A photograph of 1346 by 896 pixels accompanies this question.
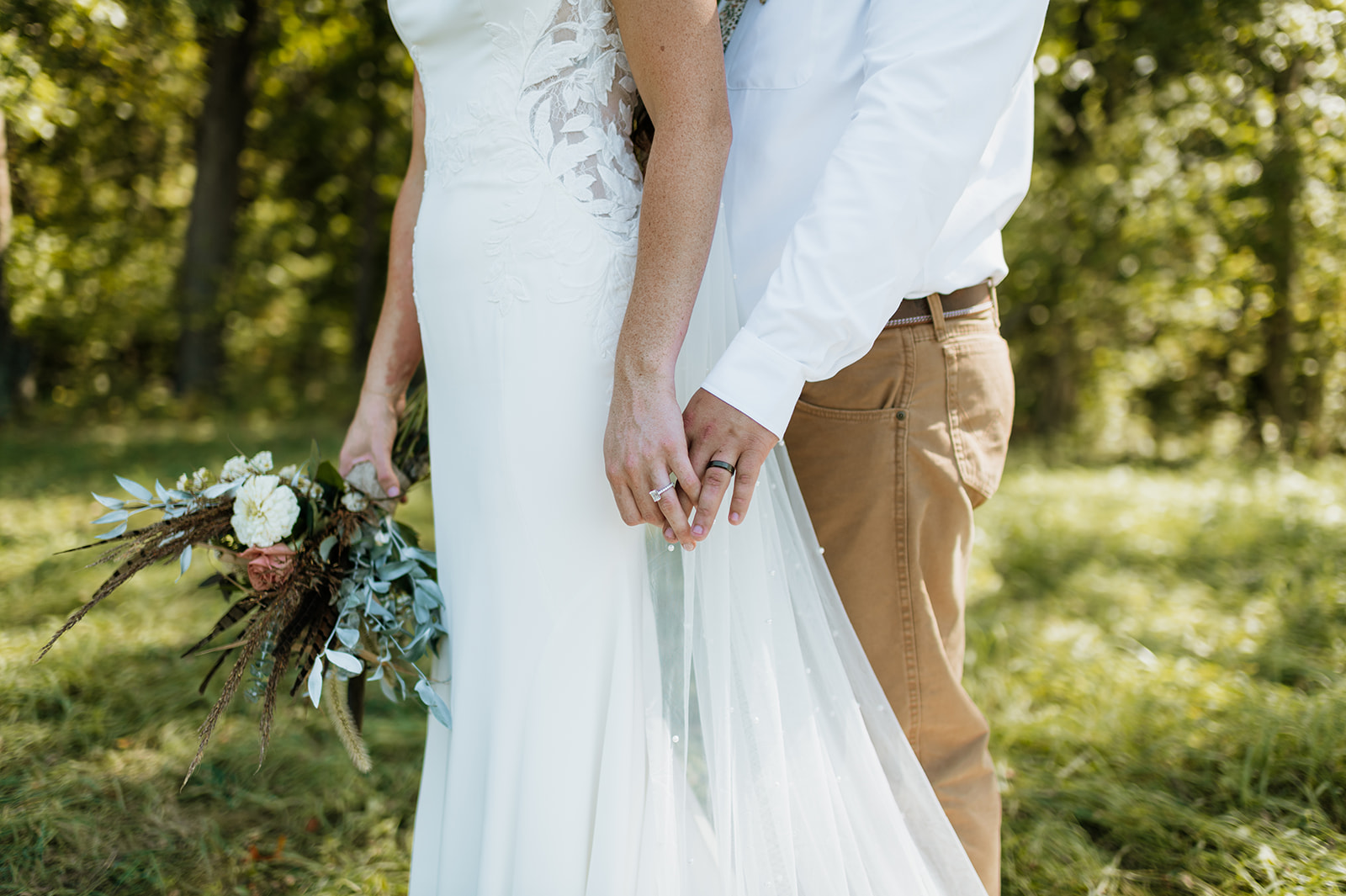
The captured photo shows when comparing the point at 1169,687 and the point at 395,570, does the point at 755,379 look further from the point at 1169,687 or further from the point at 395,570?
the point at 1169,687

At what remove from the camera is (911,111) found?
1204 millimetres

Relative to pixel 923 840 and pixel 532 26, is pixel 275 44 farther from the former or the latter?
pixel 923 840

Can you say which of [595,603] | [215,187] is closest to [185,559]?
[595,603]

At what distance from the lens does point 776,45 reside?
139cm

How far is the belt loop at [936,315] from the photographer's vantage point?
1.45 meters

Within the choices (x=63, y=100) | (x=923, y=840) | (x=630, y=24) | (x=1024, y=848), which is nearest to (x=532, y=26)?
(x=630, y=24)

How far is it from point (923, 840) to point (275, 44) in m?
10.6

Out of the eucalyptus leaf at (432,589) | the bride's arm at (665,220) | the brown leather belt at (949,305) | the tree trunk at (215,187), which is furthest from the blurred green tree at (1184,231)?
the tree trunk at (215,187)

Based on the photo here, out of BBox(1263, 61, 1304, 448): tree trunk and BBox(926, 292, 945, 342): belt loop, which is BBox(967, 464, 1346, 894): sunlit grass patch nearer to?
BBox(926, 292, 945, 342): belt loop

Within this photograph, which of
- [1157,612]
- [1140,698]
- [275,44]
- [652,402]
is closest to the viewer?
[652,402]

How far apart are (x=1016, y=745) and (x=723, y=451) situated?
2218 mm

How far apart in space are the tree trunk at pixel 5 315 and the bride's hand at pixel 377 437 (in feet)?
18.6

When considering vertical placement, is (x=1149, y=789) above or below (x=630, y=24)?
below

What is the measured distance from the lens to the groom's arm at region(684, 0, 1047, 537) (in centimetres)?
118
